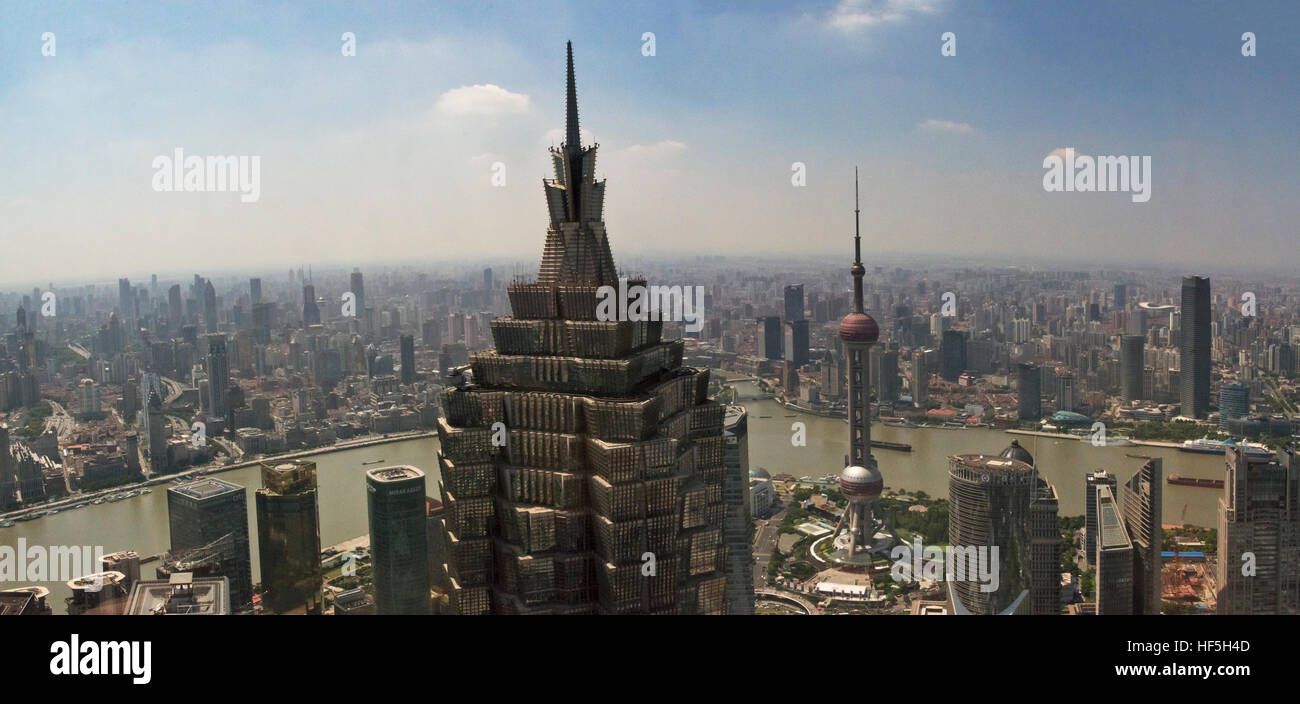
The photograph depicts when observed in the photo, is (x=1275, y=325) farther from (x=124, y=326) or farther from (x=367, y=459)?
(x=124, y=326)

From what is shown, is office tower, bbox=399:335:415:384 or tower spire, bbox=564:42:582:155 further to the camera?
office tower, bbox=399:335:415:384

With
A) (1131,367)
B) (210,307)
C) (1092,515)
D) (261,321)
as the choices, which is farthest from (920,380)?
(210,307)

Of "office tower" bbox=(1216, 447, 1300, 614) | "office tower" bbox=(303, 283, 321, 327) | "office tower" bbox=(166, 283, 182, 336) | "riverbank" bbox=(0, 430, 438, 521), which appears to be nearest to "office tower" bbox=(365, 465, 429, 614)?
"riverbank" bbox=(0, 430, 438, 521)

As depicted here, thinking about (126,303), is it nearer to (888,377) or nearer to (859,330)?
(859,330)

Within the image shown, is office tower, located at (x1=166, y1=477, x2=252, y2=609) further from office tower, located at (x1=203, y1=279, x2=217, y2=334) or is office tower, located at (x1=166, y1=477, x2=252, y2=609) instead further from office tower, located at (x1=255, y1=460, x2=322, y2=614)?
office tower, located at (x1=203, y1=279, x2=217, y2=334)
